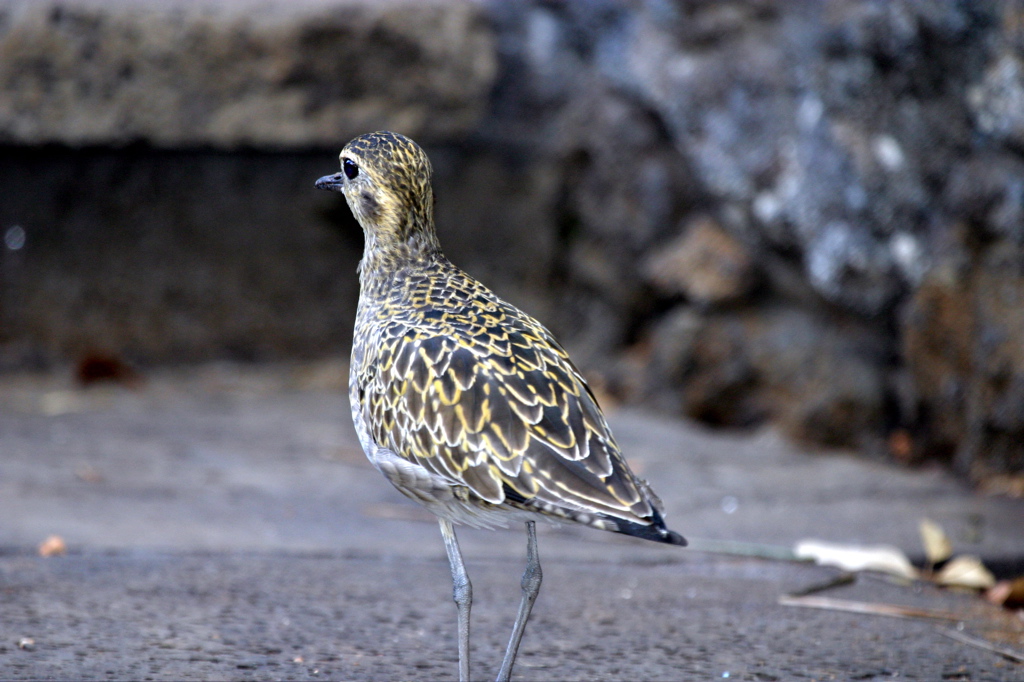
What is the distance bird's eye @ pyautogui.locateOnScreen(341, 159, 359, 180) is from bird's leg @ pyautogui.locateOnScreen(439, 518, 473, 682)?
1.17 meters

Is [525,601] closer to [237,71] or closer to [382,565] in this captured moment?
[382,565]

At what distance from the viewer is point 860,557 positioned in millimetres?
4199

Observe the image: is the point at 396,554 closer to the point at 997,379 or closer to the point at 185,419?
the point at 185,419

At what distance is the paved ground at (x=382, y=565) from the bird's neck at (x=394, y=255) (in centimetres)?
99

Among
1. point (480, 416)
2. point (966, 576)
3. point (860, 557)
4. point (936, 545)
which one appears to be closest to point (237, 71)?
point (480, 416)

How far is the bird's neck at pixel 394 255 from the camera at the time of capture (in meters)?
3.65

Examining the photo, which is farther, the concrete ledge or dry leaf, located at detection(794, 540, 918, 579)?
the concrete ledge

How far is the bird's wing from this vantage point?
288 cm

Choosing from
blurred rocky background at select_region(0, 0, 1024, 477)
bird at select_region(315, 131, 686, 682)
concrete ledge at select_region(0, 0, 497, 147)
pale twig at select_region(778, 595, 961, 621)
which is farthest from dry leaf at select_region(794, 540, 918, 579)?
concrete ledge at select_region(0, 0, 497, 147)

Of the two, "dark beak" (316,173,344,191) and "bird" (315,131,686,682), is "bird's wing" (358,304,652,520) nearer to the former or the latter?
"bird" (315,131,686,682)

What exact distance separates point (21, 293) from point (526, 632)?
4163 millimetres

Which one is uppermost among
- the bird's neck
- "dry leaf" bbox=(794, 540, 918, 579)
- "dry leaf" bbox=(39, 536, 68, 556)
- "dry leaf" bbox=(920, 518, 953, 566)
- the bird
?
the bird's neck

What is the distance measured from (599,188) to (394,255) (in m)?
3.11

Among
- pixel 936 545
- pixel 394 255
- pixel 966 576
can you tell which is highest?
pixel 394 255
